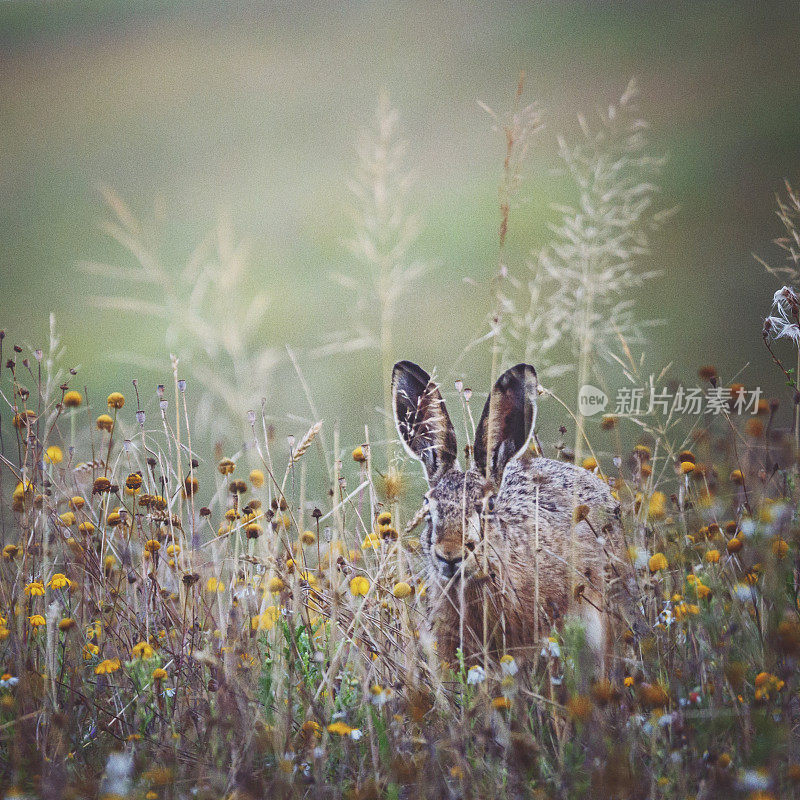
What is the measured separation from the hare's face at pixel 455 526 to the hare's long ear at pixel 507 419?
3.1 inches

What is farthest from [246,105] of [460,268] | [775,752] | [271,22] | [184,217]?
[775,752]

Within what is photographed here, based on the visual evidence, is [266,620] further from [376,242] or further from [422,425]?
[376,242]

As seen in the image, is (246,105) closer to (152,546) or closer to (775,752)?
(152,546)

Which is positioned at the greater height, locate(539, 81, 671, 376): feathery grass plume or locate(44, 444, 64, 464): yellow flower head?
locate(539, 81, 671, 376): feathery grass plume

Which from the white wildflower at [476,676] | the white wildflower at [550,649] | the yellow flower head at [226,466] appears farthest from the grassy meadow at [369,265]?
the white wildflower at [476,676]

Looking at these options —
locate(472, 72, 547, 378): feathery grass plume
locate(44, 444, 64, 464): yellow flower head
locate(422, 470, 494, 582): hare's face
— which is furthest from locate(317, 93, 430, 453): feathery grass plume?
locate(44, 444, 64, 464): yellow flower head

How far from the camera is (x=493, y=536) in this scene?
2.17 meters

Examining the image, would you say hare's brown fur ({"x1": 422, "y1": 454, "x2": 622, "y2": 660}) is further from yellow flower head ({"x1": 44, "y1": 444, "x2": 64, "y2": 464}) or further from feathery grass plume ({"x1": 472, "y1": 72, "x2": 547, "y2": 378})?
yellow flower head ({"x1": 44, "y1": 444, "x2": 64, "y2": 464})

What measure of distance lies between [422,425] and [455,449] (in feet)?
0.43

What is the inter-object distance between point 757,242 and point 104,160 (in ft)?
9.98

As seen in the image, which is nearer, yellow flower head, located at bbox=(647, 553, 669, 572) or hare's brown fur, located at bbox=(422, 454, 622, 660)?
yellow flower head, located at bbox=(647, 553, 669, 572)

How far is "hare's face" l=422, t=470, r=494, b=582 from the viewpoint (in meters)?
2.00

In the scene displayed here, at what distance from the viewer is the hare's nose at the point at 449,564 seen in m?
2.01

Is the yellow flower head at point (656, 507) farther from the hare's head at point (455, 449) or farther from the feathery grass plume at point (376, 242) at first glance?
the feathery grass plume at point (376, 242)
